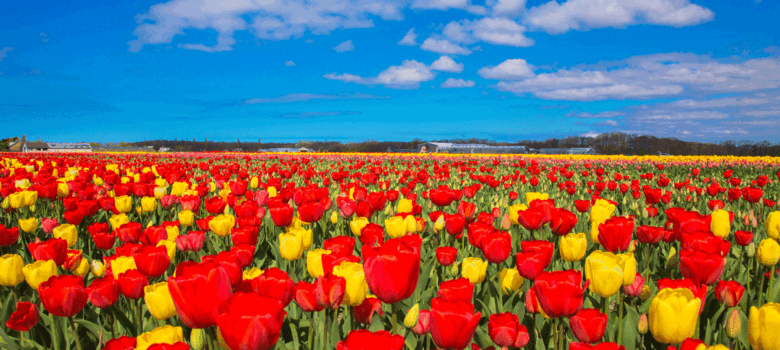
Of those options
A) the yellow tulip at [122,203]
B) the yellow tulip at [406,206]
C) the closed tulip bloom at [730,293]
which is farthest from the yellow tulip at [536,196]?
the yellow tulip at [122,203]

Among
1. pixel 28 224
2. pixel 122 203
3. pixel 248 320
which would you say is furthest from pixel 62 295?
pixel 122 203

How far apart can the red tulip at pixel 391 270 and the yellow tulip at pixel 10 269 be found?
69.7 inches

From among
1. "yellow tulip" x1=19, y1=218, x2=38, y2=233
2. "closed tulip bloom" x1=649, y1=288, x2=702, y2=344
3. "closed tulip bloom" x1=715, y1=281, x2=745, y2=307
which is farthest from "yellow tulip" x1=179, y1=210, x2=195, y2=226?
"closed tulip bloom" x1=715, y1=281, x2=745, y2=307

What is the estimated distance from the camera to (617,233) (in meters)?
2.33

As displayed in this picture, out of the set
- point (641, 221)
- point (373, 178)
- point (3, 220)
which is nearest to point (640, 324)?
point (641, 221)

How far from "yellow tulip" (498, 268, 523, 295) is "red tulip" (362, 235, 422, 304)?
36.0 inches

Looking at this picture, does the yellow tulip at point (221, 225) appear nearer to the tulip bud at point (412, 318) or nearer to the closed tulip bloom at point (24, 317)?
the closed tulip bloom at point (24, 317)

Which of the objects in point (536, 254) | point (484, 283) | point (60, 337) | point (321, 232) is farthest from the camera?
point (321, 232)

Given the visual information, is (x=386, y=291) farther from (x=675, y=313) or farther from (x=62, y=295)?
(x=62, y=295)

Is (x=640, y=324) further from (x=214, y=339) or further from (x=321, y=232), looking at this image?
(x=321, y=232)

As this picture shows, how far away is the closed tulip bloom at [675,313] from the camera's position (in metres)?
1.33

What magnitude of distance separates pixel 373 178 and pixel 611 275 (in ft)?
17.0

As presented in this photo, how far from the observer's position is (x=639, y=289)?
74.1 inches

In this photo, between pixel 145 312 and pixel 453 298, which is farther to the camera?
pixel 145 312
